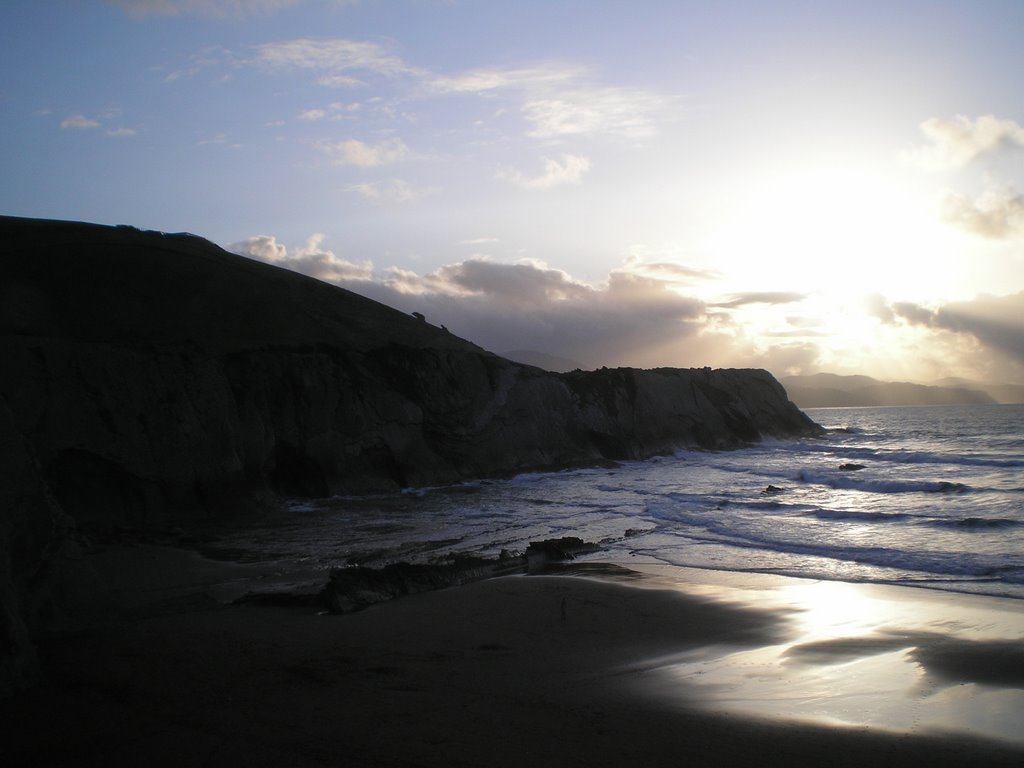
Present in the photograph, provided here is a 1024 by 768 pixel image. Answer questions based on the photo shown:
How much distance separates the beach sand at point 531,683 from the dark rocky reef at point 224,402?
136 centimetres

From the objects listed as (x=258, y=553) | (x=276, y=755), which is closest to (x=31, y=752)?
(x=276, y=755)

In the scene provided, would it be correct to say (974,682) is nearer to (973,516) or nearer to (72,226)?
(973,516)

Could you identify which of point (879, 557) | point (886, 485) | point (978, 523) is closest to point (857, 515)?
point (978, 523)

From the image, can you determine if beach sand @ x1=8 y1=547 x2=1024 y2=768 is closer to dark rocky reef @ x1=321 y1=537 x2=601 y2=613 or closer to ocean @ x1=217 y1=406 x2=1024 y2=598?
dark rocky reef @ x1=321 y1=537 x2=601 y2=613

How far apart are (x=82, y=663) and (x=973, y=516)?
→ 780 inches

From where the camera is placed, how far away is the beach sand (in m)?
5.05

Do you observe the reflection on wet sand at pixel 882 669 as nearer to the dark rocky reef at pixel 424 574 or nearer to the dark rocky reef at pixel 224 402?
the dark rocky reef at pixel 424 574

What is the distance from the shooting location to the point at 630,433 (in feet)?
148

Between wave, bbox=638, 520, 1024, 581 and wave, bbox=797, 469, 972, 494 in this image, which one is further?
wave, bbox=797, 469, 972, 494

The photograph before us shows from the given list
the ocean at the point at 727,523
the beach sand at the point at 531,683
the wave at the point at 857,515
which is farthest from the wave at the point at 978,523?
the beach sand at the point at 531,683

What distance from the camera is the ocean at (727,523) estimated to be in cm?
1362

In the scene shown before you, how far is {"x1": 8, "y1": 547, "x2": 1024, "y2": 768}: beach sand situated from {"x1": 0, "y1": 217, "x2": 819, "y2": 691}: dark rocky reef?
4.45 feet

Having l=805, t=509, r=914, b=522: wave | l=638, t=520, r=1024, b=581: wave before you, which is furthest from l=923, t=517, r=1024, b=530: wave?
l=638, t=520, r=1024, b=581: wave

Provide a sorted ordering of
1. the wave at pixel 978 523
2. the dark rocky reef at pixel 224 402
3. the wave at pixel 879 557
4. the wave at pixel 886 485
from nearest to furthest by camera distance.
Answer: the wave at pixel 879 557
the wave at pixel 978 523
the dark rocky reef at pixel 224 402
the wave at pixel 886 485
